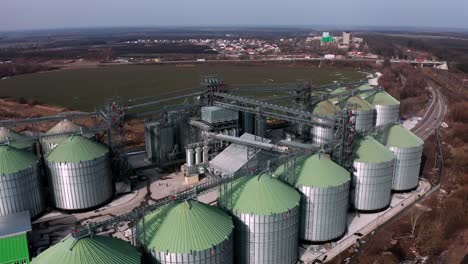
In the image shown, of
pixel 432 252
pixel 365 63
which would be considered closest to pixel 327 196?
pixel 432 252

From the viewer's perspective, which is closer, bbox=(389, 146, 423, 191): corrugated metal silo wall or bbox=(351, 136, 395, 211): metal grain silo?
bbox=(351, 136, 395, 211): metal grain silo

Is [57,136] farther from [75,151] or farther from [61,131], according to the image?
[75,151]

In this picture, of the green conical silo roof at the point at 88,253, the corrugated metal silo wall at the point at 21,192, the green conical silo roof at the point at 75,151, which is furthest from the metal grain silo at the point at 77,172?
the green conical silo roof at the point at 88,253

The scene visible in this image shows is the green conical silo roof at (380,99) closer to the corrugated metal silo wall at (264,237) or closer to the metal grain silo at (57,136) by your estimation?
the corrugated metal silo wall at (264,237)

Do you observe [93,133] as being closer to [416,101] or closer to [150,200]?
[150,200]

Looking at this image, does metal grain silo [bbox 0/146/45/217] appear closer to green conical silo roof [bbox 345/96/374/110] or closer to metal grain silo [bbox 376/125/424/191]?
metal grain silo [bbox 376/125/424/191]

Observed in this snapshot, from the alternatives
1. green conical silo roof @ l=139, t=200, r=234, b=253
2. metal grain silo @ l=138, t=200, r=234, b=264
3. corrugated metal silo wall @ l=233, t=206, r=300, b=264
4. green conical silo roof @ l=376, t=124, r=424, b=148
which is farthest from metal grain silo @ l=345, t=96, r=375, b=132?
green conical silo roof @ l=139, t=200, r=234, b=253
